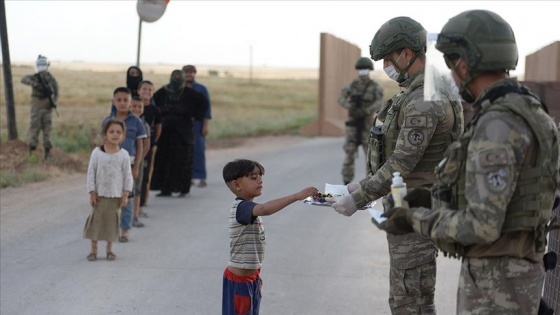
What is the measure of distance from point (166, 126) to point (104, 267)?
485cm

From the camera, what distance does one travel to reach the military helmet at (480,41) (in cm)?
383

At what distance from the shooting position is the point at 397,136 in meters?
5.42

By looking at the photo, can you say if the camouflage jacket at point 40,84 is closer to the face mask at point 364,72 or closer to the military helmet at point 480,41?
the face mask at point 364,72

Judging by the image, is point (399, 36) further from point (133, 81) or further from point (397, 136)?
point (133, 81)

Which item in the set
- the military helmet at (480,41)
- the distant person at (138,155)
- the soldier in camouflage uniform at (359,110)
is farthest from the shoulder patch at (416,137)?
the soldier in camouflage uniform at (359,110)

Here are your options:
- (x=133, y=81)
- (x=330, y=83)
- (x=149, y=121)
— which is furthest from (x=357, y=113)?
(x=330, y=83)

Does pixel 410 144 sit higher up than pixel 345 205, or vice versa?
pixel 410 144

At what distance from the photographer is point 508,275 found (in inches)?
150

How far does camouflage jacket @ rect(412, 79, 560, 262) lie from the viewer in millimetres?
3609

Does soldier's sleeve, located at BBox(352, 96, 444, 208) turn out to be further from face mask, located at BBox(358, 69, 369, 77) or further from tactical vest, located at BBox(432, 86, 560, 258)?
face mask, located at BBox(358, 69, 369, 77)

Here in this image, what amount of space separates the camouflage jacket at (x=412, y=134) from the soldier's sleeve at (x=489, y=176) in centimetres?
147

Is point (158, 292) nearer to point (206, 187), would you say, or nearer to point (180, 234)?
point (180, 234)

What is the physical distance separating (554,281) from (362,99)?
949cm

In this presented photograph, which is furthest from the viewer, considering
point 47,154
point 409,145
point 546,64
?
point 546,64
